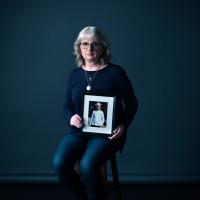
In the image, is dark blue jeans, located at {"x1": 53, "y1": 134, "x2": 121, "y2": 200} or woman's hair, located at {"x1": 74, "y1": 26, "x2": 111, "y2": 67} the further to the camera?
woman's hair, located at {"x1": 74, "y1": 26, "x2": 111, "y2": 67}

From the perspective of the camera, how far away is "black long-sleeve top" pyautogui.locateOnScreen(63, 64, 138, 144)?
2162 millimetres

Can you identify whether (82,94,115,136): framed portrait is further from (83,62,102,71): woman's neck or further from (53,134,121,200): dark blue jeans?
(83,62,102,71): woman's neck

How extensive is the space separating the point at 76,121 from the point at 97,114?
0.41 feet

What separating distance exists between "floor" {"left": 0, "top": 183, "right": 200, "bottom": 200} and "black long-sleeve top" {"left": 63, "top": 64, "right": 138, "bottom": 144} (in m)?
0.86

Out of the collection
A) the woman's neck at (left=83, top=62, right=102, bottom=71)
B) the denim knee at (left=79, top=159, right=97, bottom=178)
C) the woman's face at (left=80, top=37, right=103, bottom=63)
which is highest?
the woman's face at (left=80, top=37, right=103, bottom=63)

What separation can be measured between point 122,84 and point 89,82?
0.60 feet

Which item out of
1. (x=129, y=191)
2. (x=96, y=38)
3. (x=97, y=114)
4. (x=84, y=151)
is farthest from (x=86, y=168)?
(x=129, y=191)

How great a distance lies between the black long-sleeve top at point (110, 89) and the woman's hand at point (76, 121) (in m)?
0.03

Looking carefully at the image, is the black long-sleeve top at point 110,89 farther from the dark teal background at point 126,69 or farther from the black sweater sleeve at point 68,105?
the dark teal background at point 126,69

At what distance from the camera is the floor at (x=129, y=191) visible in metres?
2.83

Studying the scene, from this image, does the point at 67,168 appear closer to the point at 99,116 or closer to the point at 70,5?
the point at 99,116

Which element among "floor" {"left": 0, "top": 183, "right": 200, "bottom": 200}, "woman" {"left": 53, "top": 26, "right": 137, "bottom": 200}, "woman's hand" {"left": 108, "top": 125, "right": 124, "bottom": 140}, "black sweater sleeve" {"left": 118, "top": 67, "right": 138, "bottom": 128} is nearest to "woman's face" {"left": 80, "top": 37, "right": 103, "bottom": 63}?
"woman" {"left": 53, "top": 26, "right": 137, "bottom": 200}

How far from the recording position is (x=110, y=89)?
2.16m

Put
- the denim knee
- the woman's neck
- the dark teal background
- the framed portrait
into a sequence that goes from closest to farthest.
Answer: the denim knee, the framed portrait, the woman's neck, the dark teal background
